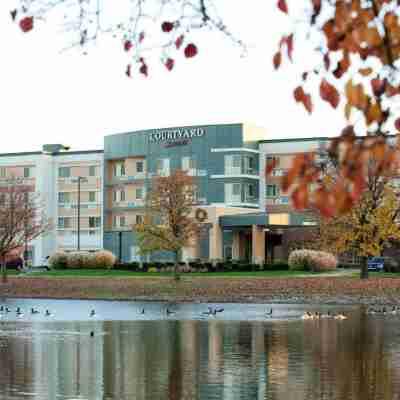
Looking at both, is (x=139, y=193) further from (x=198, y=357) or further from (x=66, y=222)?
(x=198, y=357)

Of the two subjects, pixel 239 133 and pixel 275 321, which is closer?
pixel 275 321

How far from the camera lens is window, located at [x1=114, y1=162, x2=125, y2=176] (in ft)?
358

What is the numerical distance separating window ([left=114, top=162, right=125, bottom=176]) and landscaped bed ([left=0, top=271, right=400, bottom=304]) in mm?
46164

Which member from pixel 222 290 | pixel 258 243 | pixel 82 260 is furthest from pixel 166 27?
pixel 258 243

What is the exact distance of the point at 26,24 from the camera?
797cm

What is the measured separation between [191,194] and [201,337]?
1403 inches

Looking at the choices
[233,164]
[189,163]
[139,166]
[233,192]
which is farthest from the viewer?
[139,166]

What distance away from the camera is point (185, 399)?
58.2 ft

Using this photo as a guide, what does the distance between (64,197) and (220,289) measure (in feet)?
203

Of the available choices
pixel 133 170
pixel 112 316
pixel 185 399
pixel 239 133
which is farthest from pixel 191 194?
pixel 185 399

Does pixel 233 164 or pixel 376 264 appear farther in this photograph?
pixel 233 164

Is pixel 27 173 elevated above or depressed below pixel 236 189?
above

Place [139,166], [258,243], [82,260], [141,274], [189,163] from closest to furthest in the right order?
[141,274] < [82,260] < [258,243] < [189,163] < [139,166]

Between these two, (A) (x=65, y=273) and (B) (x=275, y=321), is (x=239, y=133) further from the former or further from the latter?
(B) (x=275, y=321)
